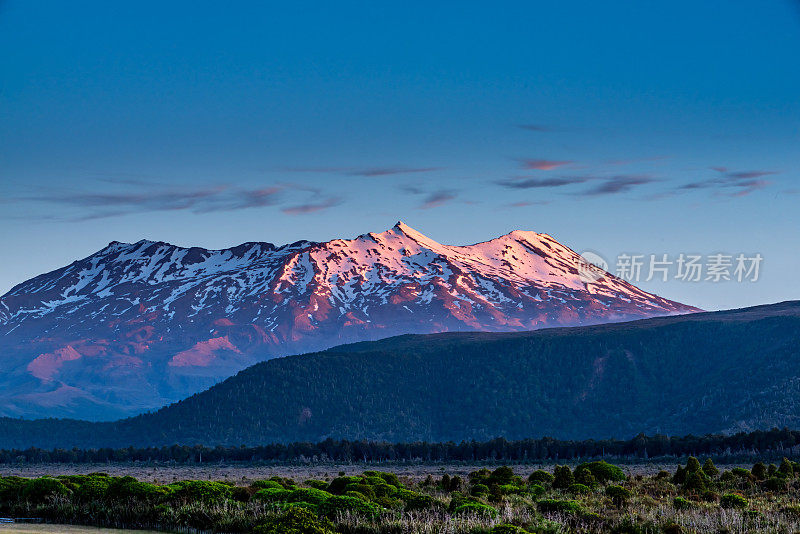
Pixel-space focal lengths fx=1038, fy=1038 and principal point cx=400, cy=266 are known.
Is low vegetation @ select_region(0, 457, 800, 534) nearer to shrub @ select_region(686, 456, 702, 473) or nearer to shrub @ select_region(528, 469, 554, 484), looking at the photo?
shrub @ select_region(686, 456, 702, 473)

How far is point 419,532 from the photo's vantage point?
35031 millimetres

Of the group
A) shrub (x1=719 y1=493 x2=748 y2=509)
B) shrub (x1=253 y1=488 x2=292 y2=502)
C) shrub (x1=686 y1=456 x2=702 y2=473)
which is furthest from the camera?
shrub (x1=686 y1=456 x2=702 y2=473)

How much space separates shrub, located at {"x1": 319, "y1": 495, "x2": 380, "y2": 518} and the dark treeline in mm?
85284

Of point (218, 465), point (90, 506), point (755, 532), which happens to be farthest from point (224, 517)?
point (218, 465)

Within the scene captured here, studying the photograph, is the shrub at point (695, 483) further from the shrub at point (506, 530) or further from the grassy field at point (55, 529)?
the grassy field at point (55, 529)

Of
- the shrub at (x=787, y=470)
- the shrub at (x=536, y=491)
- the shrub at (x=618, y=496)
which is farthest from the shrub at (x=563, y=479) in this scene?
the shrub at (x=787, y=470)

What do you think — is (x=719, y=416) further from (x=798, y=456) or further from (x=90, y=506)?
(x=90, y=506)

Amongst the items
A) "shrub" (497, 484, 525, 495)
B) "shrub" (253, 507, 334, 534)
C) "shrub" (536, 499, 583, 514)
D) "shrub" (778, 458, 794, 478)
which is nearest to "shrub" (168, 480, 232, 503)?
"shrub" (253, 507, 334, 534)

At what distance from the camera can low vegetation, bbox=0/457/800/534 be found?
37062 millimetres

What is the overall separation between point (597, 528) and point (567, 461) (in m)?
94.6

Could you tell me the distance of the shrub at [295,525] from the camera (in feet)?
105

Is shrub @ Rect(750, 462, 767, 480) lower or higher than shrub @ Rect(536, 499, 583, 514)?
lower

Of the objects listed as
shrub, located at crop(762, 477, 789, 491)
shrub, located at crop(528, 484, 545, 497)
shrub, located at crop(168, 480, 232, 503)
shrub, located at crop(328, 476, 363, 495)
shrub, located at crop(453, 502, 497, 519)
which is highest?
shrub, located at crop(168, 480, 232, 503)

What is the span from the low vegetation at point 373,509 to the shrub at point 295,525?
1.3 inches
